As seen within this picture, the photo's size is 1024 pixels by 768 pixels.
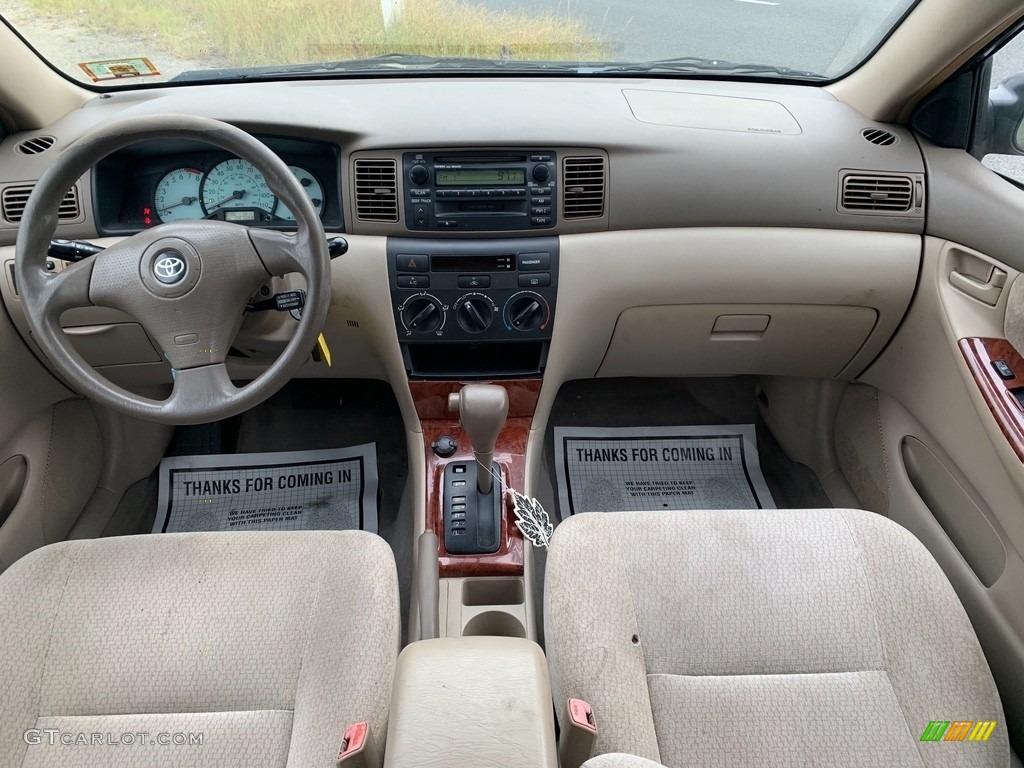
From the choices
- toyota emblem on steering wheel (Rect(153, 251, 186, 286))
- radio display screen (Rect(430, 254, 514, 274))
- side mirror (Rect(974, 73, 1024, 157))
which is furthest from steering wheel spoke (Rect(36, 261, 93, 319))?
side mirror (Rect(974, 73, 1024, 157))

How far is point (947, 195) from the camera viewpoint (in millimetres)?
1345

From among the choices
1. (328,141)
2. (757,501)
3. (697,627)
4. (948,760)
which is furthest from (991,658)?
(328,141)

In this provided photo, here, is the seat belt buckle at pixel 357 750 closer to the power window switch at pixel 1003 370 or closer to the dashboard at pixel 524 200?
the dashboard at pixel 524 200

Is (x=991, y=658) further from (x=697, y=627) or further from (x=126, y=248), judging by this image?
(x=126, y=248)

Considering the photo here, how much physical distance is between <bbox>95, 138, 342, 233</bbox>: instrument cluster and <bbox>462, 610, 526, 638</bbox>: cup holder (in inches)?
31.1

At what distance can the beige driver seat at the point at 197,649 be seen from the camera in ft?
2.94

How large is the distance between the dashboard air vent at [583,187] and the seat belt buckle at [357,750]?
0.96 metres

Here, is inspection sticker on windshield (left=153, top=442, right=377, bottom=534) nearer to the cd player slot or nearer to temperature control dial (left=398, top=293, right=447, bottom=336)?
temperature control dial (left=398, top=293, right=447, bottom=336)

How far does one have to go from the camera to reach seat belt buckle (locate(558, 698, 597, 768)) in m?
0.76

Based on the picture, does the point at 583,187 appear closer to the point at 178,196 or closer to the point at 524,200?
the point at 524,200

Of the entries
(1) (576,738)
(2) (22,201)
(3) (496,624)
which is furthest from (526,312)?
(2) (22,201)

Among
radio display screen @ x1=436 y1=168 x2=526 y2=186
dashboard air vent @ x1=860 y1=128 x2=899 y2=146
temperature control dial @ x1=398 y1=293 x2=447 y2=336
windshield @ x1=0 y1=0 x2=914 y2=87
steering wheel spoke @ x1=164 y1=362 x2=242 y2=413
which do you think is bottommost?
temperature control dial @ x1=398 y1=293 x2=447 y2=336

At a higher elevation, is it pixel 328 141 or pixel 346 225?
pixel 328 141

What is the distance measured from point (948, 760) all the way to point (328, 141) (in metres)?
1.37
